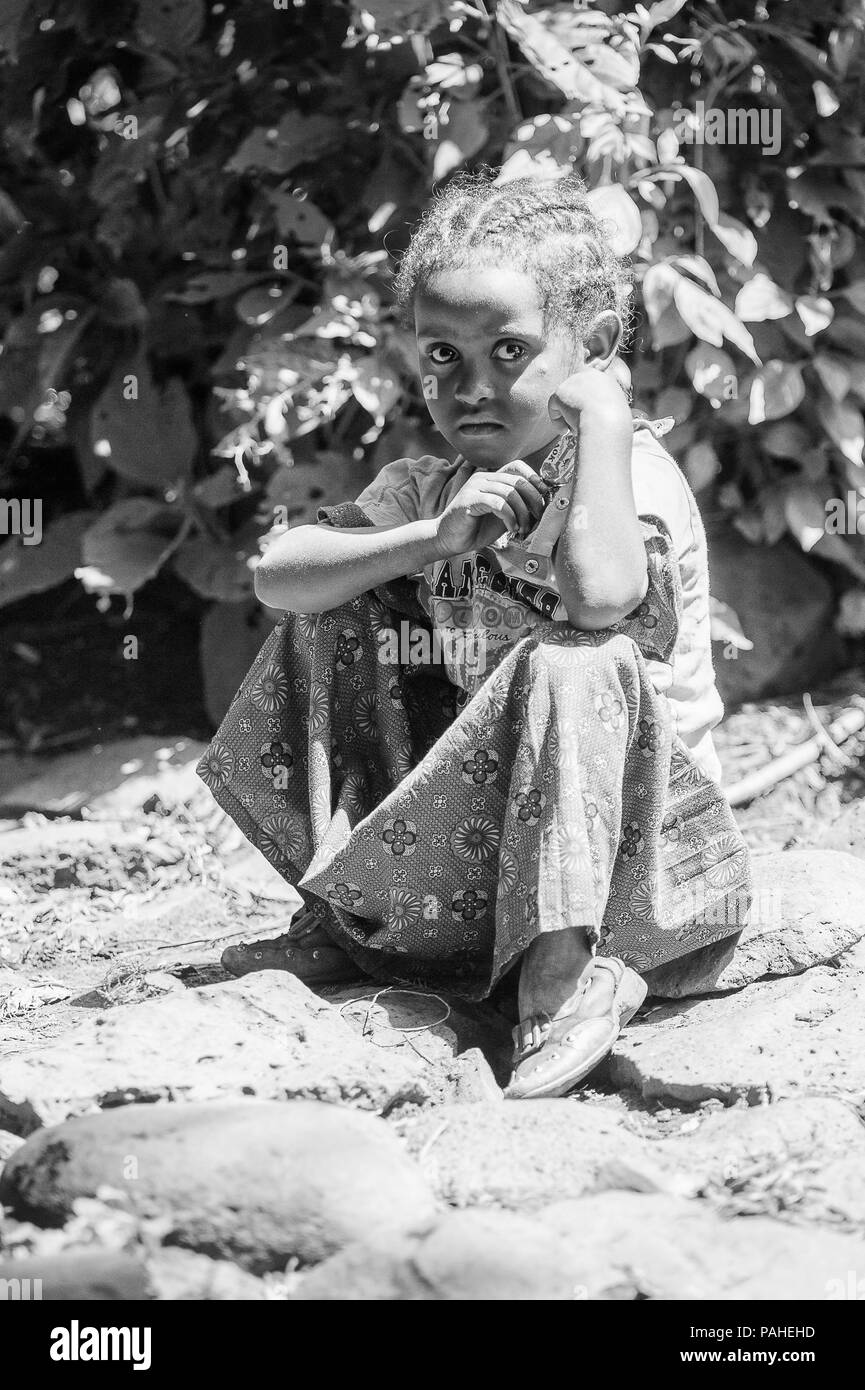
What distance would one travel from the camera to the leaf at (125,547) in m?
4.33

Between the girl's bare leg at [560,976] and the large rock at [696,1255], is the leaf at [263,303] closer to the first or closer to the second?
the girl's bare leg at [560,976]

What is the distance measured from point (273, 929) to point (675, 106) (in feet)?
7.49

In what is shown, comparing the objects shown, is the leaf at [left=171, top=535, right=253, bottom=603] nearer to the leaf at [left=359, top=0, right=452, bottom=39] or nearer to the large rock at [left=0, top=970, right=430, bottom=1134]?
the leaf at [left=359, top=0, right=452, bottom=39]

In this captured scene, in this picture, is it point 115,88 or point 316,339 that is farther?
point 115,88

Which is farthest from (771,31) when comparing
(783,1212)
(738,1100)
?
(783,1212)

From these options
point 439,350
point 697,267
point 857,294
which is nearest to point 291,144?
point 697,267

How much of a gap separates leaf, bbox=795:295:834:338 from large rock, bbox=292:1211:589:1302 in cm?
293

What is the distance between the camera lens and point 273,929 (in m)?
3.37

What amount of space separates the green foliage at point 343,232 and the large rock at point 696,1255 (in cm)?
249

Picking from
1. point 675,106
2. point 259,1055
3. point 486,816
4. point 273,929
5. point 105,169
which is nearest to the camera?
point 259,1055

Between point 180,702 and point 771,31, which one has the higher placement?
point 771,31

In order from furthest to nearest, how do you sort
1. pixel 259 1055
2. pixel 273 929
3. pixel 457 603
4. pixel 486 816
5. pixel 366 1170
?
pixel 273 929 → pixel 457 603 → pixel 486 816 → pixel 259 1055 → pixel 366 1170

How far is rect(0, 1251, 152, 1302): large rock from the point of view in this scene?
1.75m

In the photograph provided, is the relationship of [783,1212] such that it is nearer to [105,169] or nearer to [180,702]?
[180,702]
